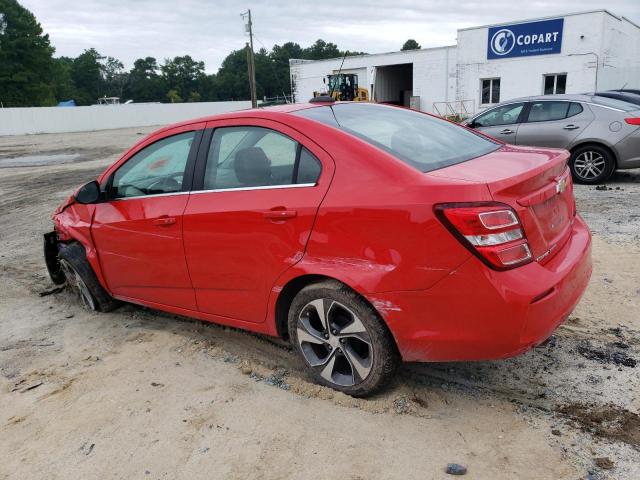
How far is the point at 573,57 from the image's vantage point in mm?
27547

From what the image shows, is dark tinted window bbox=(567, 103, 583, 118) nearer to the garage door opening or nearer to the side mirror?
the side mirror

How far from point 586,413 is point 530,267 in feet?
3.06

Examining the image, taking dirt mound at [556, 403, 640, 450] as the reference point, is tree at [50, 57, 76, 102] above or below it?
above

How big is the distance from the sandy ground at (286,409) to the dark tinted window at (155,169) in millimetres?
1172

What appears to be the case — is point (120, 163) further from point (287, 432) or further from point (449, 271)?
point (449, 271)

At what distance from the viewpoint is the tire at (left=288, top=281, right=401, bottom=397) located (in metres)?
2.81

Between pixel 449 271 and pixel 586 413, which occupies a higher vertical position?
pixel 449 271

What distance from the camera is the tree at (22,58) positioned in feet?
216

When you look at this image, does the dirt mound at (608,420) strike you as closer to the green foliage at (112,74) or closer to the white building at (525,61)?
the white building at (525,61)

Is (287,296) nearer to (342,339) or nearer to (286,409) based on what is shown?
(342,339)

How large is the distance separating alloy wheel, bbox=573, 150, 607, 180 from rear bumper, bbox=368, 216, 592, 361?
22.4 feet

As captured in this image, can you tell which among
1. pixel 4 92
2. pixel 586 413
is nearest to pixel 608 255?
pixel 586 413

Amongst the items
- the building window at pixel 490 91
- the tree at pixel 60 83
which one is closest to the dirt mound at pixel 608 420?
the building window at pixel 490 91

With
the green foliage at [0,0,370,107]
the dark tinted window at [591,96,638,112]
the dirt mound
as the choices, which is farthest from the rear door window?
the green foliage at [0,0,370,107]
